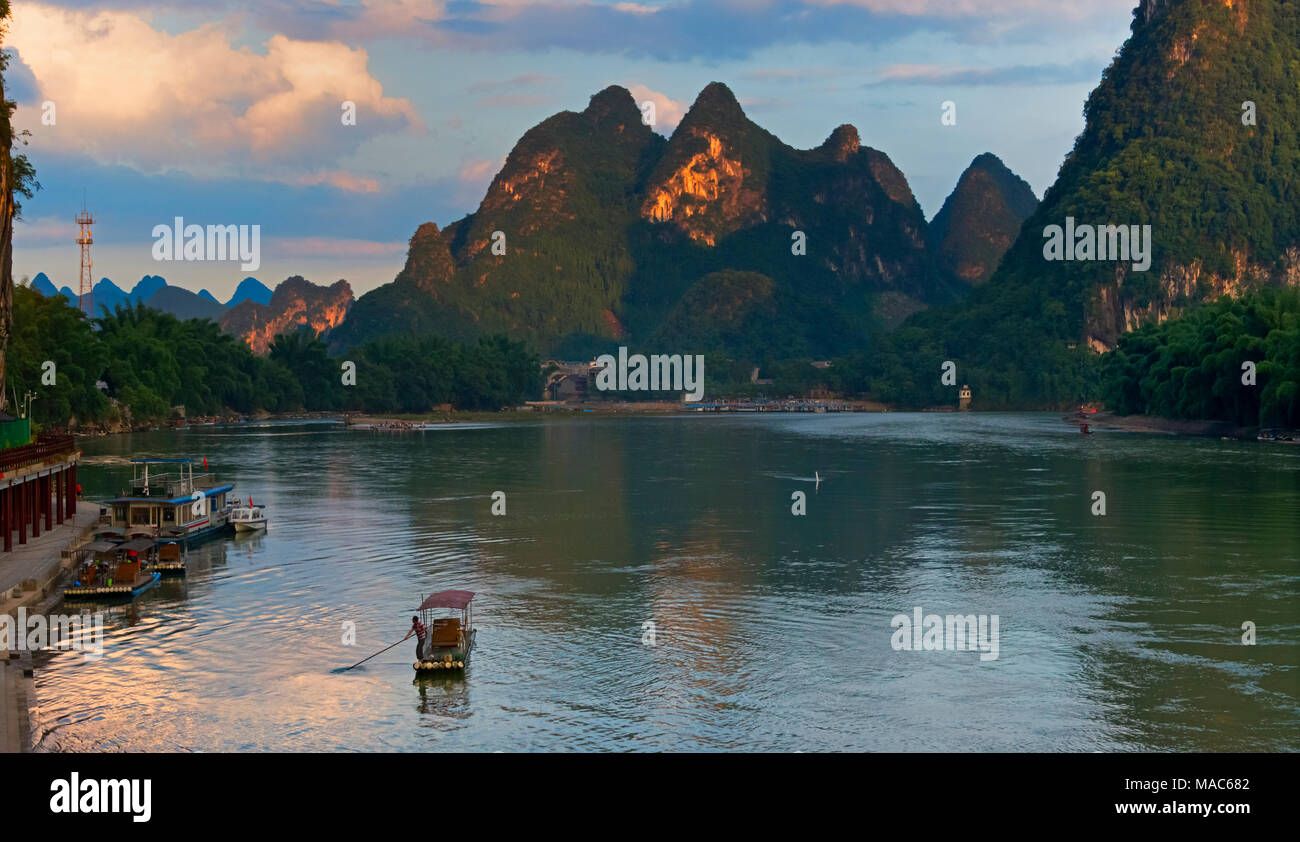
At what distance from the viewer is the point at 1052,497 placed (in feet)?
285

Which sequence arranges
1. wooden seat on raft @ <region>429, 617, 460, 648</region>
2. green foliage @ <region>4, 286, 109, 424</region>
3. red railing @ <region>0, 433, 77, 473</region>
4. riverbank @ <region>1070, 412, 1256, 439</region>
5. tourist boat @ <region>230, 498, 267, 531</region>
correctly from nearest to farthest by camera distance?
wooden seat on raft @ <region>429, 617, 460, 648</region>
red railing @ <region>0, 433, 77, 473</region>
tourist boat @ <region>230, 498, 267, 531</region>
green foliage @ <region>4, 286, 109, 424</region>
riverbank @ <region>1070, 412, 1256, 439</region>

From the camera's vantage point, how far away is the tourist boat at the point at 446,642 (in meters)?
36.3

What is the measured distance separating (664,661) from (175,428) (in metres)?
175

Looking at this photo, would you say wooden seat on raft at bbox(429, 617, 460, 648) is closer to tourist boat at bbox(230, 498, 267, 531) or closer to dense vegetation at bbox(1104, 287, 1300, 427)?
tourist boat at bbox(230, 498, 267, 531)

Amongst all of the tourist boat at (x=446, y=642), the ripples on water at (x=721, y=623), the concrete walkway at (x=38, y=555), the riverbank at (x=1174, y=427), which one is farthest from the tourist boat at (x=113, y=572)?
the riverbank at (x=1174, y=427)

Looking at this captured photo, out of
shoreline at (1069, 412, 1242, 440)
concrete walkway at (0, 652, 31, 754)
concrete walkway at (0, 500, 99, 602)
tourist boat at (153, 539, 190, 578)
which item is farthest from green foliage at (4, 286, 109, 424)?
shoreline at (1069, 412, 1242, 440)

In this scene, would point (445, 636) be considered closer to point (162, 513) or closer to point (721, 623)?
point (721, 623)

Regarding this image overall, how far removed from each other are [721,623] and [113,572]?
25.2 m

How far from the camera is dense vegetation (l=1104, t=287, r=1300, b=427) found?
129625 millimetres

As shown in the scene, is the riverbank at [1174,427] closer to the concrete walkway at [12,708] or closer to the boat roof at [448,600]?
the boat roof at [448,600]

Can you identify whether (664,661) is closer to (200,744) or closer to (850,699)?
(850,699)

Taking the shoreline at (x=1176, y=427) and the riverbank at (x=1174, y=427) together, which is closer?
the shoreline at (x=1176, y=427)

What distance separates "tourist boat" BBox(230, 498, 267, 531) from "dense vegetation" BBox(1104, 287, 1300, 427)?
105 m

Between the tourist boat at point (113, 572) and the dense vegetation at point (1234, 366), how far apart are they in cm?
11373
